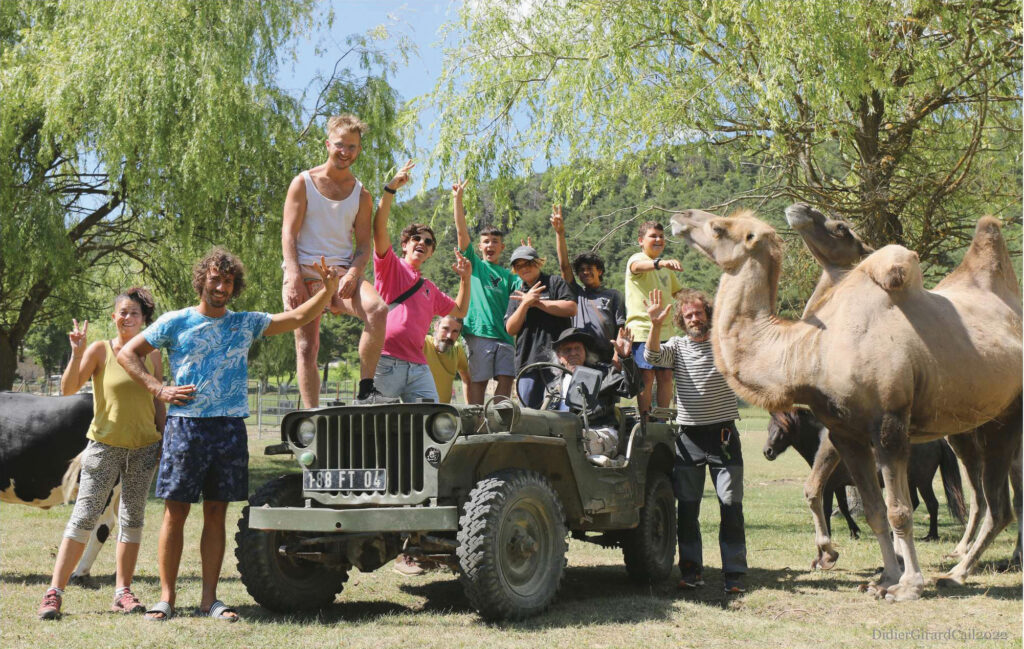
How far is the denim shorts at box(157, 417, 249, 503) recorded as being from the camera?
595cm

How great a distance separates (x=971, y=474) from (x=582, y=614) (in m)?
4.23

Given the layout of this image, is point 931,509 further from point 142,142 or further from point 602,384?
point 142,142

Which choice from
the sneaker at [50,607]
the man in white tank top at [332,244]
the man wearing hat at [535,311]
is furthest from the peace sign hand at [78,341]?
the man wearing hat at [535,311]

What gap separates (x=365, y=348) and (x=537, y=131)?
7.26 metres

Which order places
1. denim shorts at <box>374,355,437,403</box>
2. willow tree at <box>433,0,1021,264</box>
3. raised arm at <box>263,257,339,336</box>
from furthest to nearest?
willow tree at <box>433,0,1021,264</box> → denim shorts at <box>374,355,437,403</box> → raised arm at <box>263,257,339,336</box>

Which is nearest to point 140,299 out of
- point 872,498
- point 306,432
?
point 306,432

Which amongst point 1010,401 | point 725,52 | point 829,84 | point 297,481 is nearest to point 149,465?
point 297,481

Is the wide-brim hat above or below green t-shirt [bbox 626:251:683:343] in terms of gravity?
below

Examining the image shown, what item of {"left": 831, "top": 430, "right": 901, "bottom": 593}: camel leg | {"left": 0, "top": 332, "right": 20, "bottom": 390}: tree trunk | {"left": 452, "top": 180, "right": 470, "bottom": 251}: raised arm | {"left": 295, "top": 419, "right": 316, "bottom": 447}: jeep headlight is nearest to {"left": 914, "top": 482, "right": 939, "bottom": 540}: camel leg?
{"left": 831, "top": 430, "right": 901, "bottom": 593}: camel leg

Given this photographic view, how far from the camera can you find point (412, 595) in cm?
713

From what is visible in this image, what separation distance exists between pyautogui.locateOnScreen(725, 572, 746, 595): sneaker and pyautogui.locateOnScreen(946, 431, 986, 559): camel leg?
2232 millimetres

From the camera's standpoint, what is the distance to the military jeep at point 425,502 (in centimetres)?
569

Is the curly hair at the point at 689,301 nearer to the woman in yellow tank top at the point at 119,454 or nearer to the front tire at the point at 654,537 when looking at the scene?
the front tire at the point at 654,537

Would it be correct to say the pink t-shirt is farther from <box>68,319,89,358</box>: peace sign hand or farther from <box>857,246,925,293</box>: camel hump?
<box>857,246,925,293</box>: camel hump
